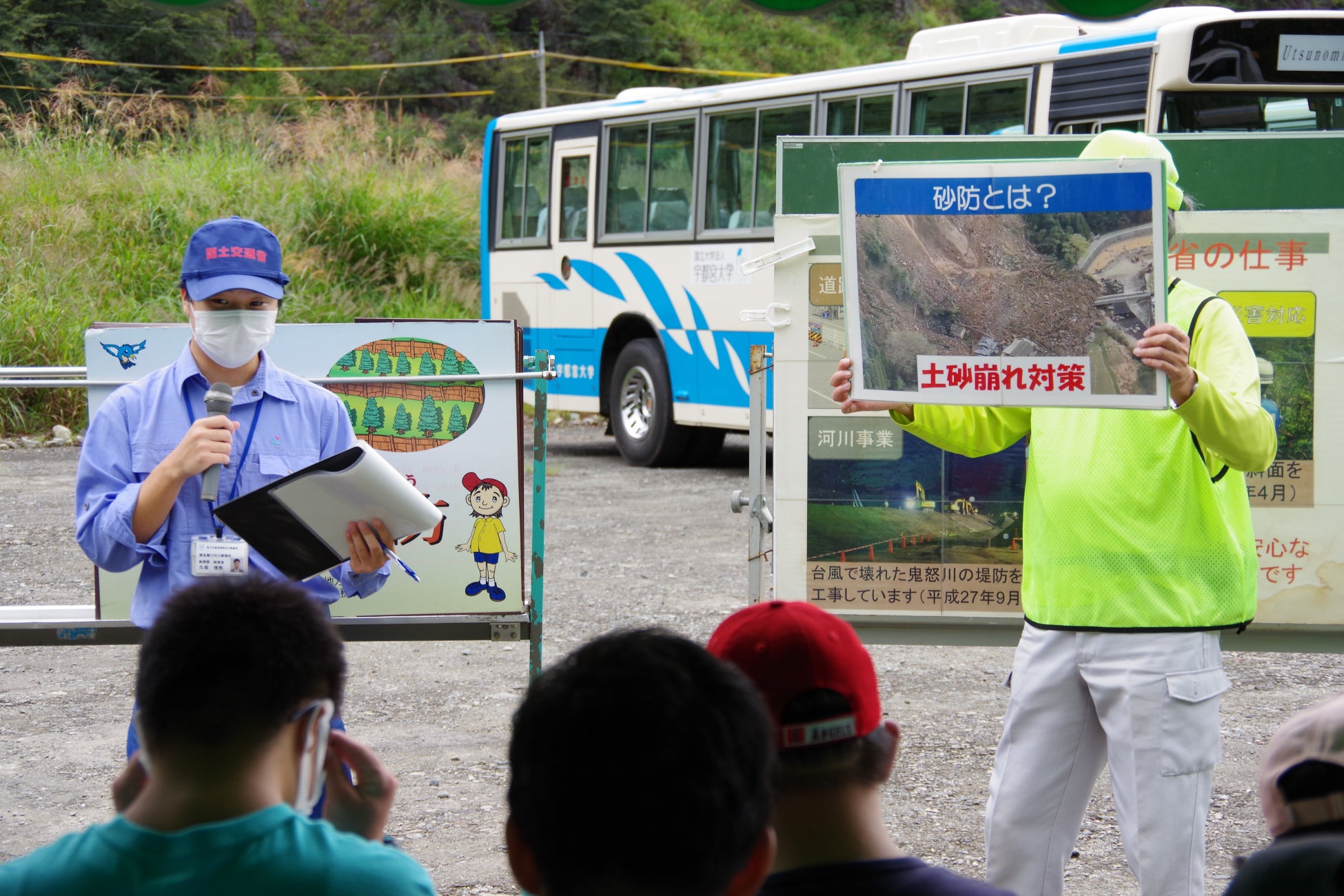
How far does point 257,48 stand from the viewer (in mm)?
40906

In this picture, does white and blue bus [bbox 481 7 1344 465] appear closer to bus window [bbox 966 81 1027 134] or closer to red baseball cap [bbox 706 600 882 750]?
bus window [bbox 966 81 1027 134]

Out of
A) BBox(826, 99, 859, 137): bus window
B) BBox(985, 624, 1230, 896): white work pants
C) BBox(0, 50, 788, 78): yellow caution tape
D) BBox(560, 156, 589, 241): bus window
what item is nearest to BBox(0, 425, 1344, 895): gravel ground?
BBox(985, 624, 1230, 896): white work pants

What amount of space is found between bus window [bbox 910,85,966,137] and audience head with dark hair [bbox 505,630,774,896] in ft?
31.1

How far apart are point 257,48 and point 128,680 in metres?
37.8

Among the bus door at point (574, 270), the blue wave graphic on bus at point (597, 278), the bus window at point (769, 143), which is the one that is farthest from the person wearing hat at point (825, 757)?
the bus door at point (574, 270)

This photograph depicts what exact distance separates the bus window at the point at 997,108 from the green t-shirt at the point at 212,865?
30.1 feet

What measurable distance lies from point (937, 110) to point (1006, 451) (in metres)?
7.04

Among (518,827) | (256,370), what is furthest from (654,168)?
(518,827)

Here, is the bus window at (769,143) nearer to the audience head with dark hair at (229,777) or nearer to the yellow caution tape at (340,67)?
the audience head with dark hair at (229,777)

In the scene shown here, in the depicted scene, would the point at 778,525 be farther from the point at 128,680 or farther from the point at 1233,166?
the point at 128,680

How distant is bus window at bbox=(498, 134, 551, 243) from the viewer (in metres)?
14.8

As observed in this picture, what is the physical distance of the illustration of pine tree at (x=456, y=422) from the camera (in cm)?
439

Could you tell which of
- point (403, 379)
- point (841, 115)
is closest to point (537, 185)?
point (841, 115)

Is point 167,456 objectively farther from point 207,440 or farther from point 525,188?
point 525,188
